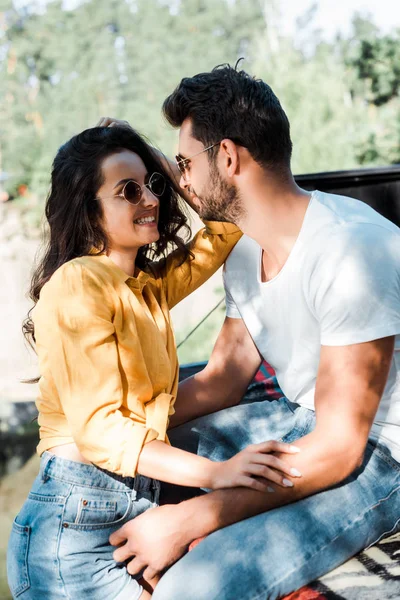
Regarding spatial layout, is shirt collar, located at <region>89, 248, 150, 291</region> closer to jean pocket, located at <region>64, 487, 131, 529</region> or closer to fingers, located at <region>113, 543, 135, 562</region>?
jean pocket, located at <region>64, 487, 131, 529</region>

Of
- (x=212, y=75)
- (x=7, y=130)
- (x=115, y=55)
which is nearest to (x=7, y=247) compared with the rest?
(x=7, y=130)

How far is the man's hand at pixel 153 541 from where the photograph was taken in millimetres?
1894

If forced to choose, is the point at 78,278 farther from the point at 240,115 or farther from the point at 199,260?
the point at 240,115

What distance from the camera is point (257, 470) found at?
1.86m

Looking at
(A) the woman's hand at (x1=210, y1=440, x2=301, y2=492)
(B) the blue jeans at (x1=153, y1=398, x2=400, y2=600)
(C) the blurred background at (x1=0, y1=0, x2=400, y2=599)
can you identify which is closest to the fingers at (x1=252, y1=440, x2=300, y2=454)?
(A) the woman's hand at (x1=210, y1=440, x2=301, y2=492)

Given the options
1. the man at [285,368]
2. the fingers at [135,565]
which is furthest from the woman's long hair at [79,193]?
the fingers at [135,565]

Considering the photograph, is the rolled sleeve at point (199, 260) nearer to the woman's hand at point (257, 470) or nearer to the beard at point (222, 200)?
the beard at point (222, 200)

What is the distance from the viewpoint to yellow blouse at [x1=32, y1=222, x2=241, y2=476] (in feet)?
6.10

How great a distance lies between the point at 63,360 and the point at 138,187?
58 cm

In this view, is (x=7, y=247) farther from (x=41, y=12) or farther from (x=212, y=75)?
(x=212, y=75)

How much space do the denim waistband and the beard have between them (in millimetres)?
861

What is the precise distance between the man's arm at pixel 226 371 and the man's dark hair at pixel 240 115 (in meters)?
0.64

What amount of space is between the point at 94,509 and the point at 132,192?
2.94 ft

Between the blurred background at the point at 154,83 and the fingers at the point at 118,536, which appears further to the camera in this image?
the blurred background at the point at 154,83
